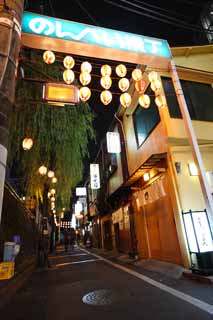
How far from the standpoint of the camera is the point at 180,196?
8.34 meters

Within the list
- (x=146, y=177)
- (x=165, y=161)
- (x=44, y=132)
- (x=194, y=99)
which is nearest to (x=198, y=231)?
(x=165, y=161)

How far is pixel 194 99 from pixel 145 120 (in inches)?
116

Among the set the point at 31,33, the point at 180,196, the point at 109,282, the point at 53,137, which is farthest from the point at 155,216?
the point at 31,33

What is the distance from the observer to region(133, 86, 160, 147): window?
10.9 m

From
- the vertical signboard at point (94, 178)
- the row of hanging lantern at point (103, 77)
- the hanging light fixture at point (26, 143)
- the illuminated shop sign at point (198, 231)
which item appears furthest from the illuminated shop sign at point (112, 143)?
the illuminated shop sign at point (198, 231)

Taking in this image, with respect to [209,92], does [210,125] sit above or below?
below

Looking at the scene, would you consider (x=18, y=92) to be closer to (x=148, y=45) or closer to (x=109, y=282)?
(x=148, y=45)

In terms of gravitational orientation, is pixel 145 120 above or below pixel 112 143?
above

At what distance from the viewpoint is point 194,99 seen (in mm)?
10875

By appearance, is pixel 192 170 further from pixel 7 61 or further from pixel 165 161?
pixel 7 61

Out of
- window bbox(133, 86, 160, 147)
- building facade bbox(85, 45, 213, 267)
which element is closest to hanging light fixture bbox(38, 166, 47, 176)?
building facade bbox(85, 45, 213, 267)

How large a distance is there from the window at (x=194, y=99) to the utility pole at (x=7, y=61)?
830cm

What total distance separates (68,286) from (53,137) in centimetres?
632

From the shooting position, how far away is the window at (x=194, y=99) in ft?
→ 32.9
